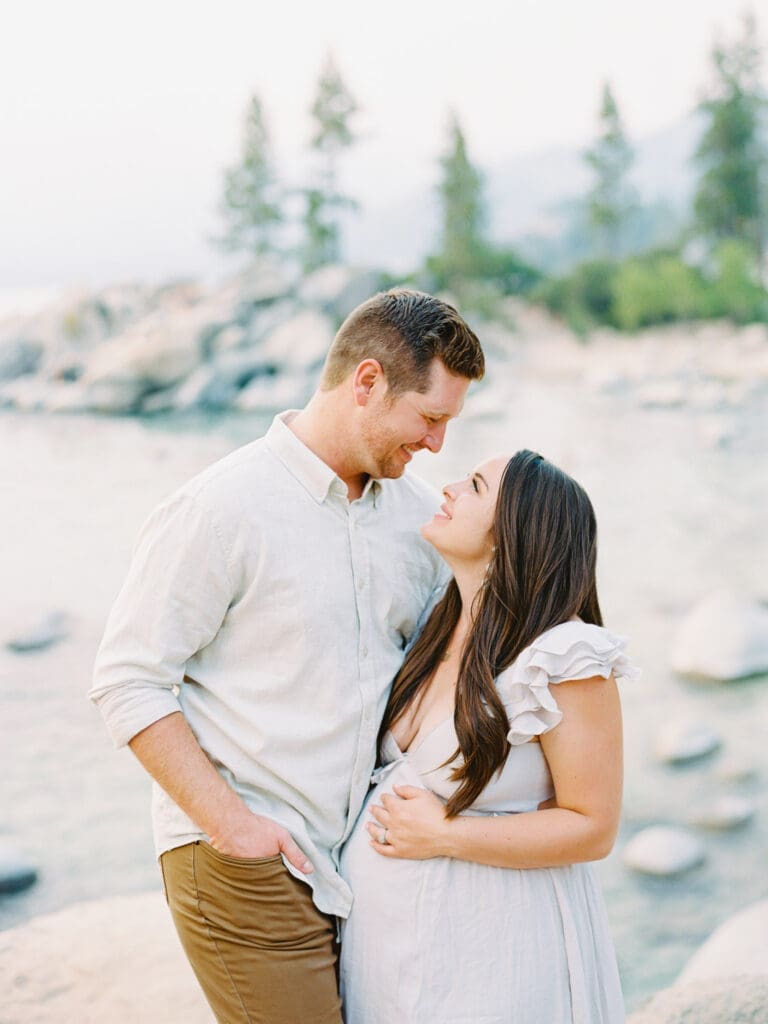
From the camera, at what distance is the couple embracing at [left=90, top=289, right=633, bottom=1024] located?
1.37 metres

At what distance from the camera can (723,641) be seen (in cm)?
495

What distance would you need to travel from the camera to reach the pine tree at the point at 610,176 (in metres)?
19.9

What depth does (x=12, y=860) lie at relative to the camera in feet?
11.5

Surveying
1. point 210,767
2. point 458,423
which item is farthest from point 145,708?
point 458,423

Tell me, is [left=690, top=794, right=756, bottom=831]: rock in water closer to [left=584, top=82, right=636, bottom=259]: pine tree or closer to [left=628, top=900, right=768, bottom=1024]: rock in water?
[left=628, top=900, right=768, bottom=1024]: rock in water

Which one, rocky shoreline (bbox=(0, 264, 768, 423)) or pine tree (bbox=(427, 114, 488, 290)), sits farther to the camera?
pine tree (bbox=(427, 114, 488, 290))

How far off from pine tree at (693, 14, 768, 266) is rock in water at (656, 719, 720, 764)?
15378 millimetres

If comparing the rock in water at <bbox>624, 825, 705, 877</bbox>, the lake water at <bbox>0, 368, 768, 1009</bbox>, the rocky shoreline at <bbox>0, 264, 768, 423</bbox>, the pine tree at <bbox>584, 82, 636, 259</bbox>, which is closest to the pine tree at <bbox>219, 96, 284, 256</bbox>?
the rocky shoreline at <bbox>0, 264, 768, 423</bbox>

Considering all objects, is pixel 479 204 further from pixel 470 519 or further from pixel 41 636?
pixel 470 519

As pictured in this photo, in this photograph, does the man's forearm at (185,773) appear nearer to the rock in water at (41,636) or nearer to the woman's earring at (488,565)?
the woman's earring at (488,565)

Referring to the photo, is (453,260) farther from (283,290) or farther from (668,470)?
(668,470)

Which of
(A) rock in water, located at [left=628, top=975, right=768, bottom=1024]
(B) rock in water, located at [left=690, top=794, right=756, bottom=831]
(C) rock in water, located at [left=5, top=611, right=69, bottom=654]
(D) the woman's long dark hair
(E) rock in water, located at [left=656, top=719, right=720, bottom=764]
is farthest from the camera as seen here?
(C) rock in water, located at [left=5, top=611, right=69, bottom=654]

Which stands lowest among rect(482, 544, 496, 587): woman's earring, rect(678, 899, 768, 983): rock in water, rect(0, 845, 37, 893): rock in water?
rect(0, 845, 37, 893): rock in water

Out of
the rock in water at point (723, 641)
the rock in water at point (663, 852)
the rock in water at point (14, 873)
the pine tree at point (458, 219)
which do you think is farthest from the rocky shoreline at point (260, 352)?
the rock in water at point (14, 873)
